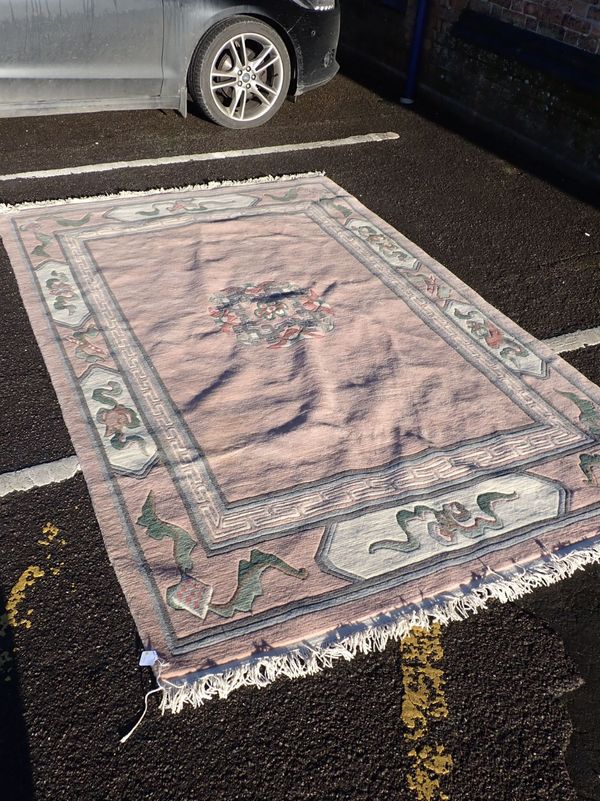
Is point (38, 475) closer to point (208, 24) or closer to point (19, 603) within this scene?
point (19, 603)

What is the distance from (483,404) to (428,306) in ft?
2.81

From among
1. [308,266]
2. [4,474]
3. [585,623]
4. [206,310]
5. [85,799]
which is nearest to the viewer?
[85,799]

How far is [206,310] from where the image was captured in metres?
3.64

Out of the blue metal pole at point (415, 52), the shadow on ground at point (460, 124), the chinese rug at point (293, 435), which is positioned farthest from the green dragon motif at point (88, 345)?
the blue metal pole at point (415, 52)

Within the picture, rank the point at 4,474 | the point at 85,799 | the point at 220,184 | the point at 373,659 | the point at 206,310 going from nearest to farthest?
the point at 85,799, the point at 373,659, the point at 4,474, the point at 206,310, the point at 220,184

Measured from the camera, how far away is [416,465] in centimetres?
279

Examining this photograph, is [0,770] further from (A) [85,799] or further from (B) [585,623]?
(B) [585,623]

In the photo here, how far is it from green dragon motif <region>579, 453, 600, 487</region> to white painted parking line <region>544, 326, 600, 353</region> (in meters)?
0.81

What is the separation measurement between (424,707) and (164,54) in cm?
493

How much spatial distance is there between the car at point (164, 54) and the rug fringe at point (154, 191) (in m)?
0.99

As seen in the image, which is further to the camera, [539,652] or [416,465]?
[416,465]

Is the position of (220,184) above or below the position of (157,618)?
above

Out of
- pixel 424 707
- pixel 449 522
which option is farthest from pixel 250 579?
pixel 449 522

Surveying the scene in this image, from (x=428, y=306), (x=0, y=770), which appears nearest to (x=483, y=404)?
(x=428, y=306)
